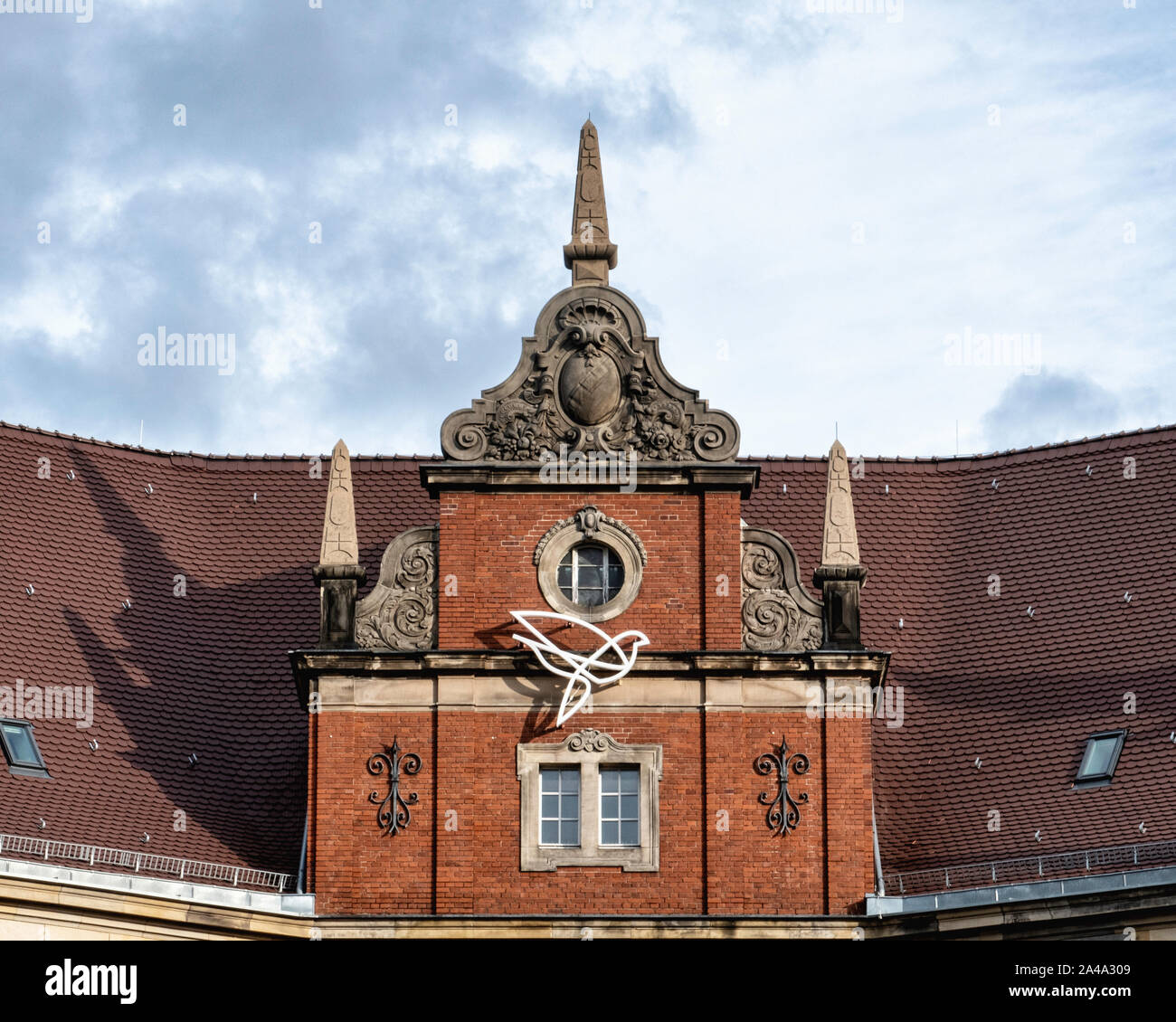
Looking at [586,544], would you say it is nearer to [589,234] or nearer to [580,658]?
[580,658]

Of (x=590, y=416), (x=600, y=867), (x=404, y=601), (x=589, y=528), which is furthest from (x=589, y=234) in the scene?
(x=600, y=867)

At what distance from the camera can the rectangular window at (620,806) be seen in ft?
132

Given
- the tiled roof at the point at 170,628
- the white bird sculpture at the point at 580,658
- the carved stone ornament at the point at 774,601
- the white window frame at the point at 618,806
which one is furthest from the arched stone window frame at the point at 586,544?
the tiled roof at the point at 170,628

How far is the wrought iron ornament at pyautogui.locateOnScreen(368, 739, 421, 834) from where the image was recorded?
40219 millimetres

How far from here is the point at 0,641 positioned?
4288 centimetres

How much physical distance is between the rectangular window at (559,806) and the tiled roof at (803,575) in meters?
3.34

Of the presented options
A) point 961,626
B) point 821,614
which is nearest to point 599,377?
point 821,614

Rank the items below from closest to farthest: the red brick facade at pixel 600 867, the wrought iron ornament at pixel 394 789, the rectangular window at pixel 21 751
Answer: the red brick facade at pixel 600 867, the wrought iron ornament at pixel 394 789, the rectangular window at pixel 21 751

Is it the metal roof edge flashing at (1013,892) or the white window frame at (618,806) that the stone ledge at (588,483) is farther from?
the metal roof edge flashing at (1013,892)

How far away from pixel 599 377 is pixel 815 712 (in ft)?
16.4

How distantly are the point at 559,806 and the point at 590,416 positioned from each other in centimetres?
493
